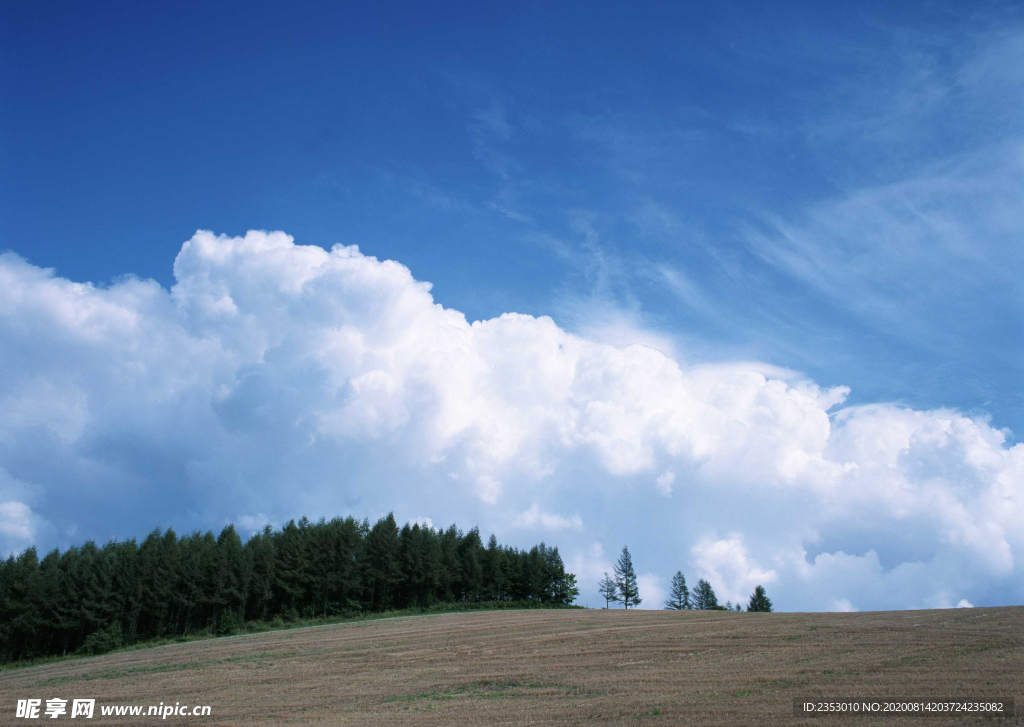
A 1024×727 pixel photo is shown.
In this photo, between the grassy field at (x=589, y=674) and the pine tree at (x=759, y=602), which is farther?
the pine tree at (x=759, y=602)

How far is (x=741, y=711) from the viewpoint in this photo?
20.3 meters

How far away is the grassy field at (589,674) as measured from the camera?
21.9 meters

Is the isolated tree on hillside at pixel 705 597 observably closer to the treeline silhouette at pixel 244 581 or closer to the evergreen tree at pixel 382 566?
the treeline silhouette at pixel 244 581

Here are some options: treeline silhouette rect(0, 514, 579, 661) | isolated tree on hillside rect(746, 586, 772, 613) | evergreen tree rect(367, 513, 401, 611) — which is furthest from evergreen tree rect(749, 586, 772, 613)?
evergreen tree rect(367, 513, 401, 611)

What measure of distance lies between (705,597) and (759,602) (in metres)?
13.5

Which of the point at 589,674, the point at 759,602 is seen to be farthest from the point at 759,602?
the point at 589,674

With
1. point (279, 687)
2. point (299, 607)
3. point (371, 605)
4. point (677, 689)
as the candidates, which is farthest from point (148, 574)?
point (677, 689)

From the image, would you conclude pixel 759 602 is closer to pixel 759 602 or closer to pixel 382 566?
pixel 759 602

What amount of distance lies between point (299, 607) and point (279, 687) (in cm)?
6518

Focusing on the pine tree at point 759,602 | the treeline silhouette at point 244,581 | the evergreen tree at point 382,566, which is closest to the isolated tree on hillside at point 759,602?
the pine tree at point 759,602

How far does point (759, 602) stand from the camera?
402ft

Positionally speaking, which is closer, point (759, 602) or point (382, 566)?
point (382, 566)

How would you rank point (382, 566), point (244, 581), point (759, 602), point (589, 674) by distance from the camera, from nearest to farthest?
point (589, 674), point (244, 581), point (382, 566), point (759, 602)

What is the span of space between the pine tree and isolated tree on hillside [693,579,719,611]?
31.8ft
